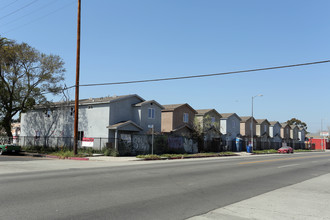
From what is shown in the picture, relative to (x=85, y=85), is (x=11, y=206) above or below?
below

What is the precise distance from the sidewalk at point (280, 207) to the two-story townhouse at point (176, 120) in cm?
3269

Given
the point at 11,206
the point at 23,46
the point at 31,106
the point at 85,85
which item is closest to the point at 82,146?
the point at 85,85

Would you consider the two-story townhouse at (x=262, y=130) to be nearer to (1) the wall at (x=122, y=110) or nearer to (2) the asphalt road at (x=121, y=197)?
(1) the wall at (x=122, y=110)

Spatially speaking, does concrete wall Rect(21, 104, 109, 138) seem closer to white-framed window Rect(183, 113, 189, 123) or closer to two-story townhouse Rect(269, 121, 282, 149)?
white-framed window Rect(183, 113, 189, 123)

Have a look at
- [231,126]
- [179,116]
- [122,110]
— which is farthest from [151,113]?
[231,126]

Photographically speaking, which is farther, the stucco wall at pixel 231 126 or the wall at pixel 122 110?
the stucco wall at pixel 231 126

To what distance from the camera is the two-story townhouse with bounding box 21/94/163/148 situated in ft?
106

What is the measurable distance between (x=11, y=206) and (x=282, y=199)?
6899 millimetres

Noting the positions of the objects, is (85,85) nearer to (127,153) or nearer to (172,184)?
(127,153)

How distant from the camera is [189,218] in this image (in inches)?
244

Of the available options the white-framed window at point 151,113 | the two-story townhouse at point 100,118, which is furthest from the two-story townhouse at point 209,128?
the white-framed window at point 151,113

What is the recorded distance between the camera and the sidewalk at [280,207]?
6.46 metres

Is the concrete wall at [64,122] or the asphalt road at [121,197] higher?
the concrete wall at [64,122]

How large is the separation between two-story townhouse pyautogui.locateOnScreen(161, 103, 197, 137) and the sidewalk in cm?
3269
